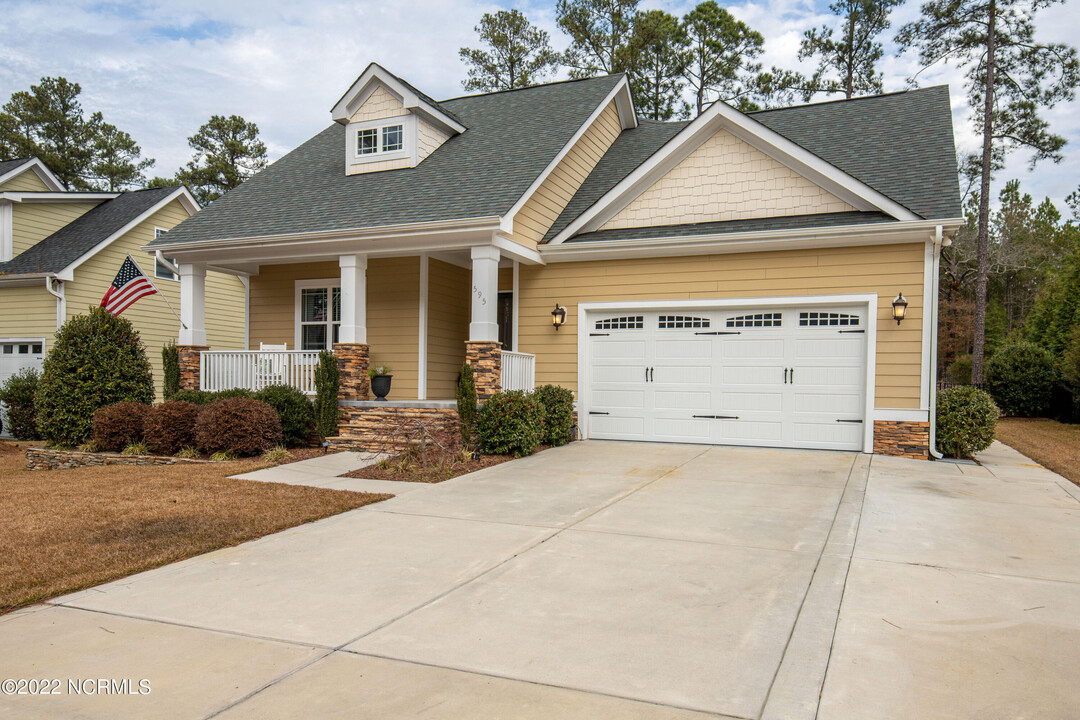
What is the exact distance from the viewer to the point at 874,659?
3611 millimetres

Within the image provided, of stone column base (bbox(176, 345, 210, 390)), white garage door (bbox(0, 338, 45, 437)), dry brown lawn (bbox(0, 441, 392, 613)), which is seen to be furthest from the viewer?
white garage door (bbox(0, 338, 45, 437))

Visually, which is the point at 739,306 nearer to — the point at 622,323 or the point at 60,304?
the point at 622,323

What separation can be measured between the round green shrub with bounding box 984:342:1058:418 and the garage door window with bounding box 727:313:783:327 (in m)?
13.2

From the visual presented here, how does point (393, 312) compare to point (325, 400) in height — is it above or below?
above

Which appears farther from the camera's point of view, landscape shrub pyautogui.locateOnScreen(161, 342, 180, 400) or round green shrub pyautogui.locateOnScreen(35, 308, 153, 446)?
landscape shrub pyautogui.locateOnScreen(161, 342, 180, 400)

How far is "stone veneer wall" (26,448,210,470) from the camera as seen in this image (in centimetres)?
1084

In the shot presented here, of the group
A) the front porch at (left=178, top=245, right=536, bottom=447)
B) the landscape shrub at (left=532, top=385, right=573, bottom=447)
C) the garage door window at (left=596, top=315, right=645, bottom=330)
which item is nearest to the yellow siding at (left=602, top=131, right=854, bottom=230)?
the garage door window at (left=596, top=315, right=645, bottom=330)

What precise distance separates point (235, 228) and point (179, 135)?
23544 millimetres

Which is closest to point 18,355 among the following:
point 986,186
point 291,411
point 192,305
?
point 192,305

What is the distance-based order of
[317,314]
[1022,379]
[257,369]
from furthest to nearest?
[1022,379], [317,314], [257,369]

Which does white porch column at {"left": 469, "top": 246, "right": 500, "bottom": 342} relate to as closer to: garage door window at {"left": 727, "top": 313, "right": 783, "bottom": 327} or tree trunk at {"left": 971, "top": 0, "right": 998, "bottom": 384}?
garage door window at {"left": 727, "top": 313, "right": 783, "bottom": 327}

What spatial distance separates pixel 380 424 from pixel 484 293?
265cm

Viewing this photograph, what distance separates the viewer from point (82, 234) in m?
18.3

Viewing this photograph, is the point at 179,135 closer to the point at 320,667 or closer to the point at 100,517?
the point at 100,517
